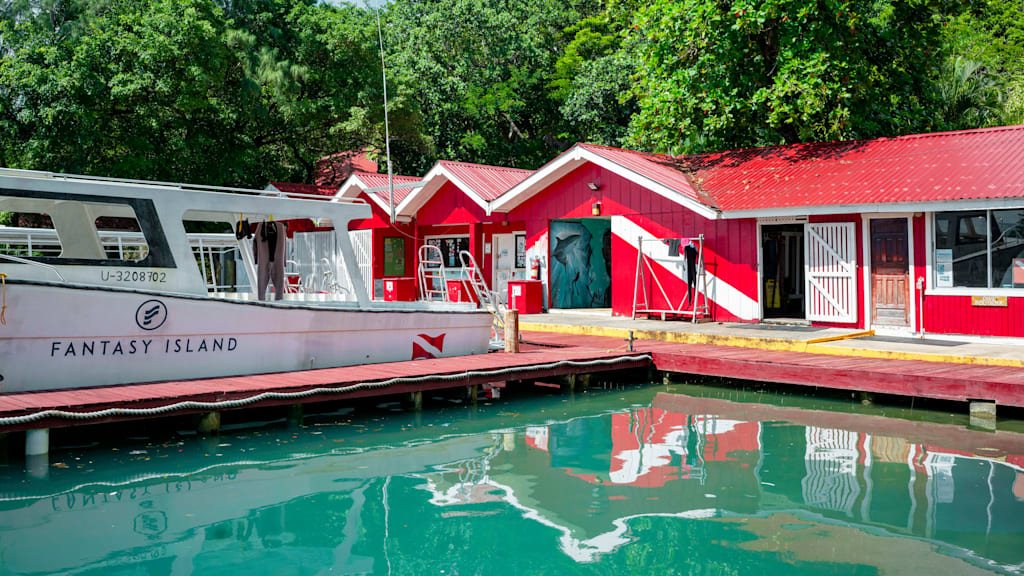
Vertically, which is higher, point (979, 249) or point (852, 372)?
point (979, 249)

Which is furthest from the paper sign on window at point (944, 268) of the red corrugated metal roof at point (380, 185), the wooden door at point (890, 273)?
the red corrugated metal roof at point (380, 185)

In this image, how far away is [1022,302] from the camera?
1330cm

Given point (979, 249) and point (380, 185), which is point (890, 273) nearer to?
point (979, 249)

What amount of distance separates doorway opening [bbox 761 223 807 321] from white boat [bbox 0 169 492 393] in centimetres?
919

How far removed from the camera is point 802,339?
1395 centimetres

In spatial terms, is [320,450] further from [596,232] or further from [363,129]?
A: [363,129]

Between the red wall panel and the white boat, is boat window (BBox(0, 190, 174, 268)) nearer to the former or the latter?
the white boat

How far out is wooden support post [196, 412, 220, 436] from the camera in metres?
9.52

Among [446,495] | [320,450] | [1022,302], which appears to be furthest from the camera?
[1022,302]

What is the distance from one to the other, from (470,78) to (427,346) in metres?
23.8

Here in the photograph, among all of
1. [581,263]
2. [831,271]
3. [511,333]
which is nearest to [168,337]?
[511,333]

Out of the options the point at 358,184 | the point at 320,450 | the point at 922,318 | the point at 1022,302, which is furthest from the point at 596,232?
the point at 320,450

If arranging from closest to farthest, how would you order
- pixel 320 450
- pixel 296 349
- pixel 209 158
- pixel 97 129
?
pixel 320 450 → pixel 296 349 → pixel 97 129 → pixel 209 158

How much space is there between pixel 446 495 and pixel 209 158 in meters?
22.8
